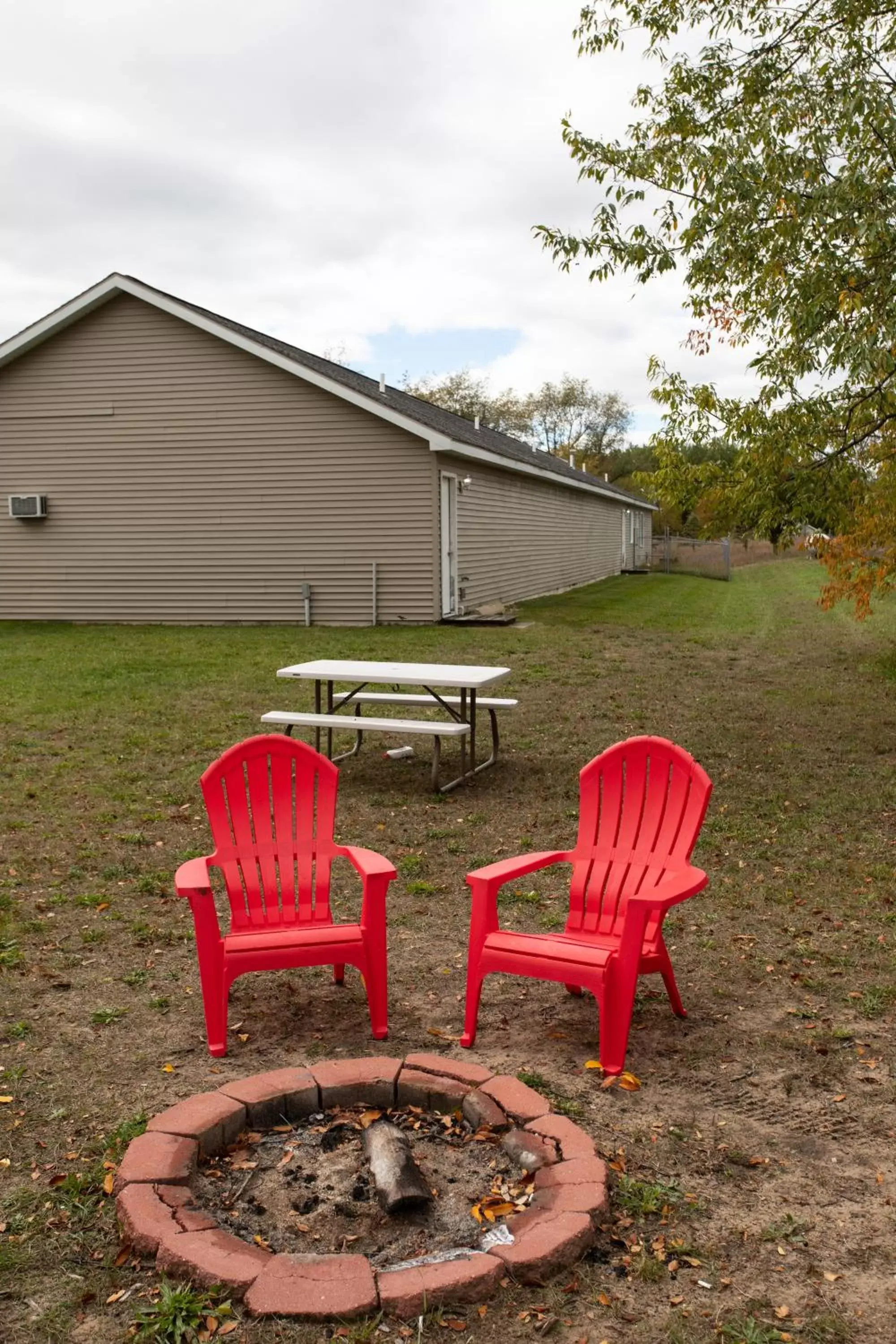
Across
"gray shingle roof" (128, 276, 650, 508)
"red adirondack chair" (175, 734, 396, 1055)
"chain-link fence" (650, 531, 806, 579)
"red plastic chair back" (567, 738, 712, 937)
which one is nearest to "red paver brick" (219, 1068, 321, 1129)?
"red adirondack chair" (175, 734, 396, 1055)

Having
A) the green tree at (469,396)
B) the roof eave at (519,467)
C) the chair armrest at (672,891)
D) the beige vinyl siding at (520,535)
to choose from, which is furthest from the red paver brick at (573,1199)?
the green tree at (469,396)

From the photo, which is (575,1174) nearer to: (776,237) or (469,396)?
(776,237)

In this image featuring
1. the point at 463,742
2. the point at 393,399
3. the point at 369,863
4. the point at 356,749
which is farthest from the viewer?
the point at 393,399

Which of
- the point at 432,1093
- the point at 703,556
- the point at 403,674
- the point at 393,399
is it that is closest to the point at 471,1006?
the point at 432,1093

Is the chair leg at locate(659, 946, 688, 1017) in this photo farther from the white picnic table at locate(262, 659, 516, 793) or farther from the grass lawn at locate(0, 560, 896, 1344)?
the white picnic table at locate(262, 659, 516, 793)

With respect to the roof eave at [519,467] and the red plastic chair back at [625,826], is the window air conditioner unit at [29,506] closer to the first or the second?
the roof eave at [519,467]

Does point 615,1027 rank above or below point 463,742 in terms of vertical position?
below

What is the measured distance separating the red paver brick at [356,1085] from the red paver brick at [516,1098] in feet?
0.94

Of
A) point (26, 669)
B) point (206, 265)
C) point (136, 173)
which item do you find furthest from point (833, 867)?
point (206, 265)

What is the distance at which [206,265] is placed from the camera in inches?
1204

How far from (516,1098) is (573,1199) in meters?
0.49

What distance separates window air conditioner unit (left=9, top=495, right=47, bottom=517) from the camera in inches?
752

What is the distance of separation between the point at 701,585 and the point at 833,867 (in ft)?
88.7

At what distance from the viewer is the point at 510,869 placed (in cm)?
400
